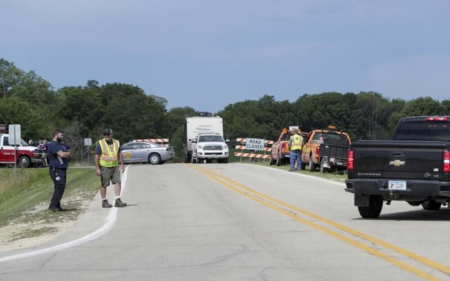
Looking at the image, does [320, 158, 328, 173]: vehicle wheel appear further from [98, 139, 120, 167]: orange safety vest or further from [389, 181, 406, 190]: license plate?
[389, 181, 406, 190]: license plate

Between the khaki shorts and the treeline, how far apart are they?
7422cm

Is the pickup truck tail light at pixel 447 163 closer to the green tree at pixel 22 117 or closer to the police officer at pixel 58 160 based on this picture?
the police officer at pixel 58 160

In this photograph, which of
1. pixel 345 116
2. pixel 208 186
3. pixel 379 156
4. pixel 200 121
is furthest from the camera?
pixel 345 116

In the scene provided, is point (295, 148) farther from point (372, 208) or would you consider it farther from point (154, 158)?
point (372, 208)

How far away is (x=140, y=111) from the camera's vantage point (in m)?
123

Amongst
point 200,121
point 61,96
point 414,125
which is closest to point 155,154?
point 200,121

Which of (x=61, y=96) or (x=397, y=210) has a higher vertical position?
(x=61, y=96)

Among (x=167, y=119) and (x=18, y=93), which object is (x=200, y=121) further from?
(x=167, y=119)

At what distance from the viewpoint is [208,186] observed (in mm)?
23188

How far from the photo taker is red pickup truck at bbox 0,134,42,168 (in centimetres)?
4434

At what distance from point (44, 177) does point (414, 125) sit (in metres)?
28.5

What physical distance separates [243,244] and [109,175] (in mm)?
7032


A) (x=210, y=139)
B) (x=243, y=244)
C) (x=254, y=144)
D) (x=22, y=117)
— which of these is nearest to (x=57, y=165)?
(x=243, y=244)

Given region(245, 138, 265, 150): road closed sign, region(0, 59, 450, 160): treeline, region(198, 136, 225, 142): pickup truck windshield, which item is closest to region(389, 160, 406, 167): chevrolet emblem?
region(198, 136, 225, 142): pickup truck windshield
